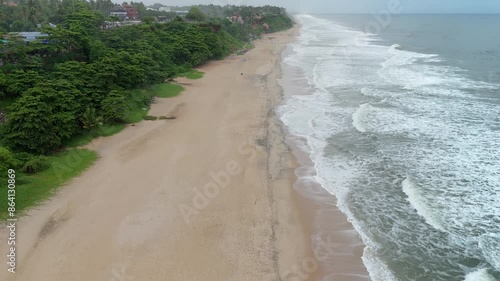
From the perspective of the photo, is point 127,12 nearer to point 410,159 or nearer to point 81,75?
point 81,75

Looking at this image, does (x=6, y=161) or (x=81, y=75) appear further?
(x=81, y=75)

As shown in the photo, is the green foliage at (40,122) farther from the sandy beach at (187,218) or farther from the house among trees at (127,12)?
the house among trees at (127,12)

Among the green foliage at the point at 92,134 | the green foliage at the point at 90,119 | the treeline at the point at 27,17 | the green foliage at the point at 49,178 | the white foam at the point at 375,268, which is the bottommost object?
the white foam at the point at 375,268

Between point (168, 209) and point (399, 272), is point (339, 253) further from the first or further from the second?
point (168, 209)

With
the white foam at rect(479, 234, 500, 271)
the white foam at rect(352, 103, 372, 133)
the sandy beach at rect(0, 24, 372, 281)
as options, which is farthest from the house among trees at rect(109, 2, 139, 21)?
the white foam at rect(479, 234, 500, 271)

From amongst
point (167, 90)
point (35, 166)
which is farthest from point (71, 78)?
point (167, 90)

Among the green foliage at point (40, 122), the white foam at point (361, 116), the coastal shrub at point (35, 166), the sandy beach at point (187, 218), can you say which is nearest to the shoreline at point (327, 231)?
the sandy beach at point (187, 218)

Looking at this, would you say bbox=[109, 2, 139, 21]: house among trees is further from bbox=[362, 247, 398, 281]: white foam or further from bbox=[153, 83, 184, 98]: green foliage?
bbox=[362, 247, 398, 281]: white foam
